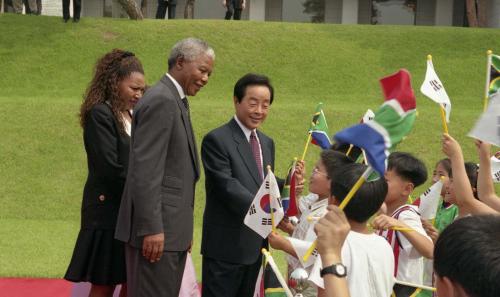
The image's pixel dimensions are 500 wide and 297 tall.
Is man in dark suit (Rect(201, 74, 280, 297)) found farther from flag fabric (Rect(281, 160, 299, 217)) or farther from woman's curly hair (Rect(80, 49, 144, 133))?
woman's curly hair (Rect(80, 49, 144, 133))

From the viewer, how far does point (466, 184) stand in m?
2.90

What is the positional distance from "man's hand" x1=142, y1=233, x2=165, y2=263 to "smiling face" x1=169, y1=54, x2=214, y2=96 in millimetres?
683

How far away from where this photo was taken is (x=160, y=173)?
3193mm

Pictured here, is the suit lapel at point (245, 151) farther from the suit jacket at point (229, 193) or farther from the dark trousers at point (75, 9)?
the dark trousers at point (75, 9)

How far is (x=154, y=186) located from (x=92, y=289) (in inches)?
32.7

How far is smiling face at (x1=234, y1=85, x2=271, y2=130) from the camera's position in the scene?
12.7 ft

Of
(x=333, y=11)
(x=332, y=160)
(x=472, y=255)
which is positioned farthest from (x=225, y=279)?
(x=333, y=11)

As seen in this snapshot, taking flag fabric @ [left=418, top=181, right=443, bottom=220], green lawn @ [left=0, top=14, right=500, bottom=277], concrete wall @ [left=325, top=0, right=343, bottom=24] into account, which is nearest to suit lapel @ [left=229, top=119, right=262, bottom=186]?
flag fabric @ [left=418, top=181, right=443, bottom=220]

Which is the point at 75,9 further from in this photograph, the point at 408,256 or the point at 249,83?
the point at 408,256

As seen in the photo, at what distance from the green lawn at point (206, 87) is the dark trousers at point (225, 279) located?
2.73 m

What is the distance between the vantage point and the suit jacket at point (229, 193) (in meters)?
3.71

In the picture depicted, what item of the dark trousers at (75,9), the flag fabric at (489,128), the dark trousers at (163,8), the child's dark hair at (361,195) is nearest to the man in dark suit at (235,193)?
the child's dark hair at (361,195)

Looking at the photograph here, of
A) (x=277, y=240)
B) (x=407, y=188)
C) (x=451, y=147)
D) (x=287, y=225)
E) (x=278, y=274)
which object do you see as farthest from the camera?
(x=287, y=225)

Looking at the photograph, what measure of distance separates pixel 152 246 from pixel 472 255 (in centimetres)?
199
